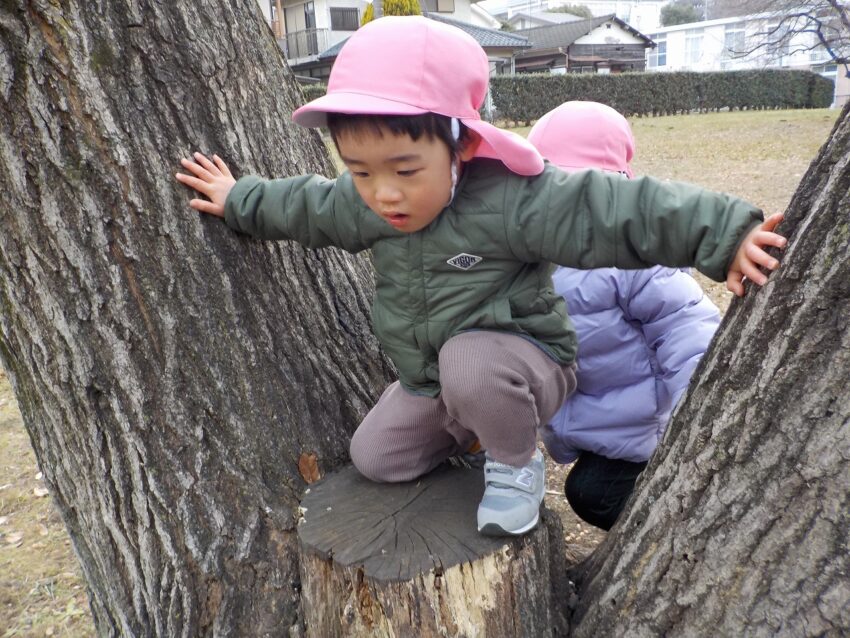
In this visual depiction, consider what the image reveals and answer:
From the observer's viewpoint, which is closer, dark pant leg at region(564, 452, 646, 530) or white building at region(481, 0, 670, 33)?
dark pant leg at region(564, 452, 646, 530)

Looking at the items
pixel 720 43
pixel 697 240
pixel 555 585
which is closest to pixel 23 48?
pixel 697 240

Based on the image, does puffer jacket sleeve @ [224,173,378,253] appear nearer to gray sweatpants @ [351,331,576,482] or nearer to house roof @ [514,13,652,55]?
gray sweatpants @ [351,331,576,482]

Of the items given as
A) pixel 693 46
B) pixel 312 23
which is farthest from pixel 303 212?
pixel 693 46

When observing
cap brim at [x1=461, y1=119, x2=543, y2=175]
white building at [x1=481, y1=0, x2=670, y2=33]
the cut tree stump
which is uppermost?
white building at [x1=481, y1=0, x2=670, y2=33]

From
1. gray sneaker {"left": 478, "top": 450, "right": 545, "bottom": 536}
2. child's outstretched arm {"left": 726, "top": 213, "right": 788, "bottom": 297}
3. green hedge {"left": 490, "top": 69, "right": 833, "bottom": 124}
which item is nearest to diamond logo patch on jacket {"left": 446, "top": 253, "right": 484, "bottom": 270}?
gray sneaker {"left": 478, "top": 450, "right": 545, "bottom": 536}

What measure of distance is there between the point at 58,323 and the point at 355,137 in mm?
826

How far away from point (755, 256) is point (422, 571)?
0.96 metres

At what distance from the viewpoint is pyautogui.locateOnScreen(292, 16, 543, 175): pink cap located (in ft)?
5.08

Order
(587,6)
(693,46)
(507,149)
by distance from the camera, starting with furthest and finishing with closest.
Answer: (587,6)
(693,46)
(507,149)

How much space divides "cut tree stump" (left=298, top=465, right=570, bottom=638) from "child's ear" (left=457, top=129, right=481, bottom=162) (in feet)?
2.86

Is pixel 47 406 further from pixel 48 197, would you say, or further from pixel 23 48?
pixel 23 48

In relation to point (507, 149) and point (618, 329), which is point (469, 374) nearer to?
point (507, 149)

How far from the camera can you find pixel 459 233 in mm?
1775

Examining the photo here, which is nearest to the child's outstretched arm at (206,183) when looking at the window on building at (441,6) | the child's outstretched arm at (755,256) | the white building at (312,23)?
the child's outstretched arm at (755,256)
